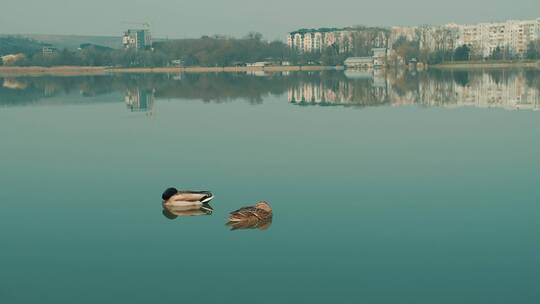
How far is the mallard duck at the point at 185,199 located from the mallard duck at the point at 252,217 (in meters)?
0.87

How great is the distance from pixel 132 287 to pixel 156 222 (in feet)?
7.45

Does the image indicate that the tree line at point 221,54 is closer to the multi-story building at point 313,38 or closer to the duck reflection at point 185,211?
the multi-story building at point 313,38

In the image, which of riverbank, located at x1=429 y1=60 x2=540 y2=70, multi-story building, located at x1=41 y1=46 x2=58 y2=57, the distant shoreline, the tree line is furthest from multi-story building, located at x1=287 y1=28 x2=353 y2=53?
multi-story building, located at x1=41 y1=46 x2=58 y2=57

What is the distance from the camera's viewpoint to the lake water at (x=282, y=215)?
5.83m

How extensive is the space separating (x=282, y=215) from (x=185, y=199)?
1346mm

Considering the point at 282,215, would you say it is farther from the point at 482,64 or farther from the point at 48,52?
the point at 48,52

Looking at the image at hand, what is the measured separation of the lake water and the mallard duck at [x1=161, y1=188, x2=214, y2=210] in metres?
0.16

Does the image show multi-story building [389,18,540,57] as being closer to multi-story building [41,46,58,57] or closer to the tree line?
the tree line

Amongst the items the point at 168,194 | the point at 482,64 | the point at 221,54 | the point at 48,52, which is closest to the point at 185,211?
the point at 168,194

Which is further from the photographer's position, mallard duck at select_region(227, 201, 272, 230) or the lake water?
mallard duck at select_region(227, 201, 272, 230)

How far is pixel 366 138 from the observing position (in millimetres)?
14734

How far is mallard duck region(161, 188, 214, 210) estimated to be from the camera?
28.6 ft

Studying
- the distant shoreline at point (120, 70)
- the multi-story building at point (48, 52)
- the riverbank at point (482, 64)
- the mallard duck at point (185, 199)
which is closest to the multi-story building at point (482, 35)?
the riverbank at point (482, 64)

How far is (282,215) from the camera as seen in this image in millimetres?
8156
